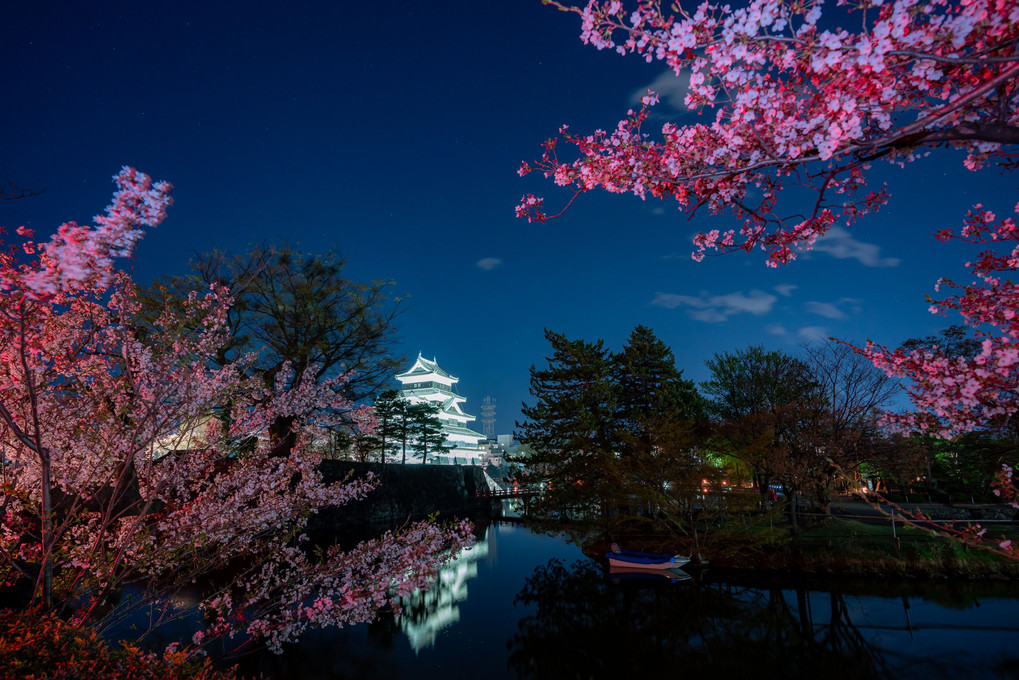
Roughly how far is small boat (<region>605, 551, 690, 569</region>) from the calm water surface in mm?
564

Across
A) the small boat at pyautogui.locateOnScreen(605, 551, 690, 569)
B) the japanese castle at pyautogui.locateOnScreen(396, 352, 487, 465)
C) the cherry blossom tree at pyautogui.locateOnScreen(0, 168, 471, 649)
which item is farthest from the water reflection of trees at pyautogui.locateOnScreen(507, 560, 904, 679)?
the japanese castle at pyautogui.locateOnScreen(396, 352, 487, 465)

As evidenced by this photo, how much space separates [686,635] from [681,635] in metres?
0.11

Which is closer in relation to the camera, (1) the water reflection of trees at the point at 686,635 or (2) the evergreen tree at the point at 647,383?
(1) the water reflection of trees at the point at 686,635

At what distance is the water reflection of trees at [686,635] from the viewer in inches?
372

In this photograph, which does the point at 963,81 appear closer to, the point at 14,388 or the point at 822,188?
the point at 822,188

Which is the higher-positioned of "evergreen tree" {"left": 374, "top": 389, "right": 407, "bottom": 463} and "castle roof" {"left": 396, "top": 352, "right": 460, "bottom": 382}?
"castle roof" {"left": 396, "top": 352, "right": 460, "bottom": 382}

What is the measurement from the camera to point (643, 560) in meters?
14.9

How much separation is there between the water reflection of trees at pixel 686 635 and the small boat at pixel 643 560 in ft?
1.87

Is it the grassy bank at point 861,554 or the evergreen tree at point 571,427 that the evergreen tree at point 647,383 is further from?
the grassy bank at point 861,554

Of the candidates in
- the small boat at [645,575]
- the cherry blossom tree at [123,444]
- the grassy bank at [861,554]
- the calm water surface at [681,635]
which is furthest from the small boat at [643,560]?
the cherry blossom tree at [123,444]

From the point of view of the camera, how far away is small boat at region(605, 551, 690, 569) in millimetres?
14578

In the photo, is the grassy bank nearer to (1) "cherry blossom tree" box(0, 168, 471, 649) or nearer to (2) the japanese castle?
(1) "cherry blossom tree" box(0, 168, 471, 649)

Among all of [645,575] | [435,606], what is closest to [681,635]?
[645,575]

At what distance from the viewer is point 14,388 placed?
525 cm
